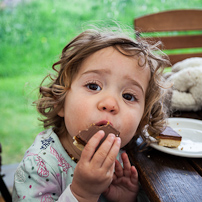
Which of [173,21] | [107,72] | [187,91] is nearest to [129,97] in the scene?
[107,72]

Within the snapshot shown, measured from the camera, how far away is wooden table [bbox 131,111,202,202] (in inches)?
35.3

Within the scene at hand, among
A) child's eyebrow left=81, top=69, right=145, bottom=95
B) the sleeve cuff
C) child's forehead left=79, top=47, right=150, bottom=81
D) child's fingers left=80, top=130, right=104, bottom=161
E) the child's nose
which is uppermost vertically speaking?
child's forehead left=79, top=47, right=150, bottom=81

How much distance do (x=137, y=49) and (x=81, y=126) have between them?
484 mm

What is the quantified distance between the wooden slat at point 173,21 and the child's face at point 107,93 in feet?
5.41

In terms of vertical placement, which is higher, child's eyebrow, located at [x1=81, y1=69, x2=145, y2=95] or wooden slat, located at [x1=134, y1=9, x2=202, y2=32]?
child's eyebrow, located at [x1=81, y1=69, x2=145, y2=95]

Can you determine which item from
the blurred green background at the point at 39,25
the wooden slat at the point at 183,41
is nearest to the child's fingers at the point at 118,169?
the wooden slat at the point at 183,41

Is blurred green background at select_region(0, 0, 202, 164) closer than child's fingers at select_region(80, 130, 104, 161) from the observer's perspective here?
No

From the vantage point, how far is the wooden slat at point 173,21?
8.90 ft

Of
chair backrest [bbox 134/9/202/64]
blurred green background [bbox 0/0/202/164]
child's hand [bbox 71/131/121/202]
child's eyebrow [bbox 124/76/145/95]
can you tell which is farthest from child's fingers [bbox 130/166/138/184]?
blurred green background [bbox 0/0/202/164]

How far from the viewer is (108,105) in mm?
1053

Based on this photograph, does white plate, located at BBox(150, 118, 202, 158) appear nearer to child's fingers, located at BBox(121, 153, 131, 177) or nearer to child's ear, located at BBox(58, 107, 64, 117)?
child's fingers, located at BBox(121, 153, 131, 177)

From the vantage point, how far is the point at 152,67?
4.33ft

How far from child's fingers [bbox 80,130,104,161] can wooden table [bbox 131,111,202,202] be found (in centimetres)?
25

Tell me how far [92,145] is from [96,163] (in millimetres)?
70
